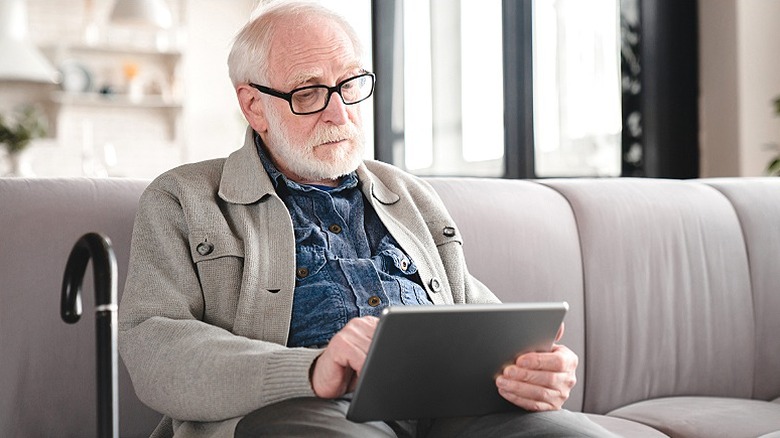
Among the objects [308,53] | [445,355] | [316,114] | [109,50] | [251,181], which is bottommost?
[445,355]

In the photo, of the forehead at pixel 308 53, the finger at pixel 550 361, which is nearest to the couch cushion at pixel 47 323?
the forehead at pixel 308 53

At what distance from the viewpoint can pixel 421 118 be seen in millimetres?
5176

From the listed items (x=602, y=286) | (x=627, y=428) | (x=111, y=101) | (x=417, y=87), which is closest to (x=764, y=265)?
(x=602, y=286)

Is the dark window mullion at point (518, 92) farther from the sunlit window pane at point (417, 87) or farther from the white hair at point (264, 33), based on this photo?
the white hair at point (264, 33)

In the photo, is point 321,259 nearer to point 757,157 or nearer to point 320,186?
point 320,186

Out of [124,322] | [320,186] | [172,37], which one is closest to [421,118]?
[172,37]

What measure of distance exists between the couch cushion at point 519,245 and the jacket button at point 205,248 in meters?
0.65

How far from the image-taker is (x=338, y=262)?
162 cm

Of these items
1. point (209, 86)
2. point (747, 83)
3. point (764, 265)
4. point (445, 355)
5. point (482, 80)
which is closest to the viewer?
point (445, 355)

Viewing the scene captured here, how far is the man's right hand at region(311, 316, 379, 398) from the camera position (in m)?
1.29

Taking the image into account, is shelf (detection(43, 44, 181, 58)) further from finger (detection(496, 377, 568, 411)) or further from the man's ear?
finger (detection(496, 377, 568, 411))

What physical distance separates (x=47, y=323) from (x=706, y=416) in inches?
49.8

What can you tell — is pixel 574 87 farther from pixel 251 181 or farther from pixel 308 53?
pixel 251 181

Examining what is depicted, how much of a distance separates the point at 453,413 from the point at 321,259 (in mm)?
399
